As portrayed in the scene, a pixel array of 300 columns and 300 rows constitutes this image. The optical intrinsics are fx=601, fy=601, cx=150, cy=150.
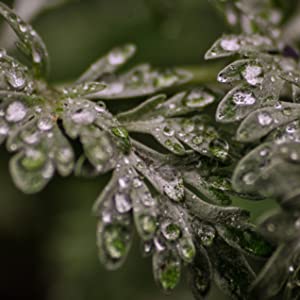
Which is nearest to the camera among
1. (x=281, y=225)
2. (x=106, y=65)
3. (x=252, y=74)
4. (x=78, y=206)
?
(x=281, y=225)

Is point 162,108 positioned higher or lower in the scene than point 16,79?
lower

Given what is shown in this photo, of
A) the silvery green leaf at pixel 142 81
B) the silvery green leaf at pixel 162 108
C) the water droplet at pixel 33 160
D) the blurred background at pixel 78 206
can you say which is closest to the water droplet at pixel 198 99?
the silvery green leaf at pixel 162 108

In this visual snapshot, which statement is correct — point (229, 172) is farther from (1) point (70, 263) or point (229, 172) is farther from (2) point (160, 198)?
(1) point (70, 263)

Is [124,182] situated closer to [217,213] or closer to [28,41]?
[217,213]

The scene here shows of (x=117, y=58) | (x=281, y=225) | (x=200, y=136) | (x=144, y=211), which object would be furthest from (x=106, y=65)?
(x=281, y=225)

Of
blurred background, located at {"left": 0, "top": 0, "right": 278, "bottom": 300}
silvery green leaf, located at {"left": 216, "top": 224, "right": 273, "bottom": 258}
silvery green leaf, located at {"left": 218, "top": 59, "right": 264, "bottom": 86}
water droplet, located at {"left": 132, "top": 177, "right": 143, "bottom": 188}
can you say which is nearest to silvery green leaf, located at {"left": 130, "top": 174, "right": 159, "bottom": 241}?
water droplet, located at {"left": 132, "top": 177, "right": 143, "bottom": 188}

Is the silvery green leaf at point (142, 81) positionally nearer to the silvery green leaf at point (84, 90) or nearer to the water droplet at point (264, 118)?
the silvery green leaf at point (84, 90)
